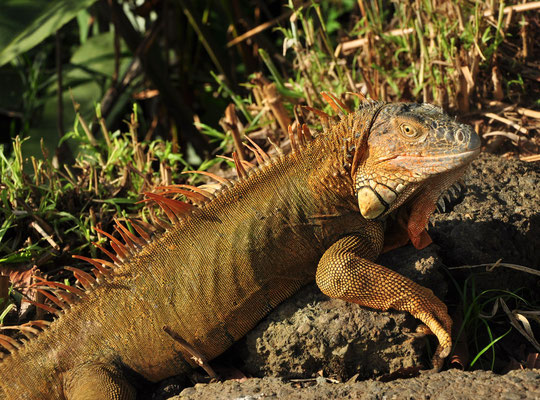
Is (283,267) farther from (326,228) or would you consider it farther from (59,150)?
(59,150)

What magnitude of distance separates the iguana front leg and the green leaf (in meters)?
3.27

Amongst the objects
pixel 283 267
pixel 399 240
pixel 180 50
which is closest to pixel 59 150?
pixel 180 50

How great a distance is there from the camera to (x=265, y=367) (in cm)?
329

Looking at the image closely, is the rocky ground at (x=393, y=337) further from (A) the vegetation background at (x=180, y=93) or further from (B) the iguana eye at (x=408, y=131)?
(B) the iguana eye at (x=408, y=131)

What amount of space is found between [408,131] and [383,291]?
79 cm

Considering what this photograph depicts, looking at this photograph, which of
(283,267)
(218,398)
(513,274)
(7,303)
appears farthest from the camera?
(7,303)

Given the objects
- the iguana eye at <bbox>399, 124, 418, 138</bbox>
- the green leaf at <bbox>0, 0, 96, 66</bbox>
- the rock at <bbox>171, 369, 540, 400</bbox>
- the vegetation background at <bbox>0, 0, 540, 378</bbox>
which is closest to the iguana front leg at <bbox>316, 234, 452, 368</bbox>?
the rock at <bbox>171, 369, 540, 400</bbox>

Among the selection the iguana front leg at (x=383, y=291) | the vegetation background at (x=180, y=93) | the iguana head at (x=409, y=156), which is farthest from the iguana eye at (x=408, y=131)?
the vegetation background at (x=180, y=93)

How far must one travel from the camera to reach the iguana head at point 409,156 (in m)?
2.99

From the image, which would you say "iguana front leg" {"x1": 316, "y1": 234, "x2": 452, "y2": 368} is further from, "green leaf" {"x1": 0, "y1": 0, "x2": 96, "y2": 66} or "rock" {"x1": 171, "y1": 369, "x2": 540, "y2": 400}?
"green leaf" {"x1": 0, "y1": 0, "x2": 96, "y2": 66}

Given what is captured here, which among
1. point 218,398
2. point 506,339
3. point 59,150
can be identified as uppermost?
point 59,150

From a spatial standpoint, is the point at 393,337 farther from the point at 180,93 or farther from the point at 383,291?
the point at 180,93

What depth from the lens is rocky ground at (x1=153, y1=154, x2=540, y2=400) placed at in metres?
2.87

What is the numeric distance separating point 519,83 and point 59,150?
12.0 ft
